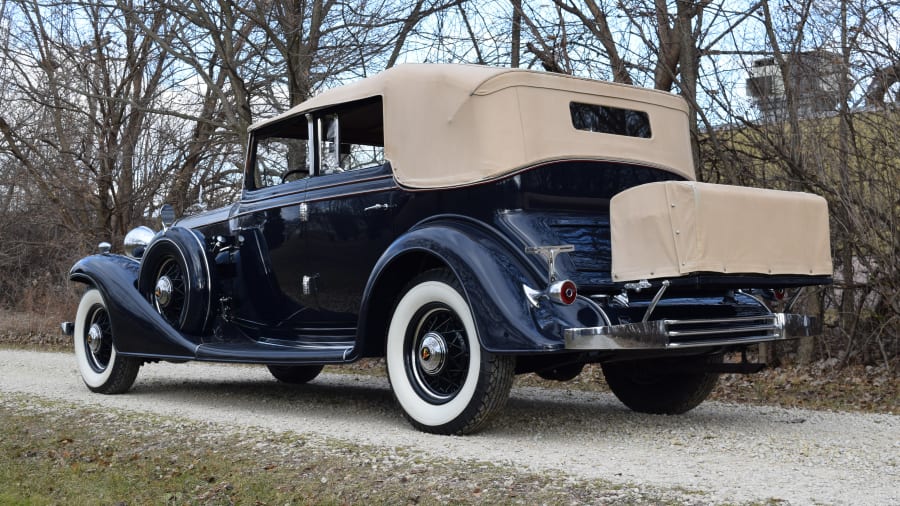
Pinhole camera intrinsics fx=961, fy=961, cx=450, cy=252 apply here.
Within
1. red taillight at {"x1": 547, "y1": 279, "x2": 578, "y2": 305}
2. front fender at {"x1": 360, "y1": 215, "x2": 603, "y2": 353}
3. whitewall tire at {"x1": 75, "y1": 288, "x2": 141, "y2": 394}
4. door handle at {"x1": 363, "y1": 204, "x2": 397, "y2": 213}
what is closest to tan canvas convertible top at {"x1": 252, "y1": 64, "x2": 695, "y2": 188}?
door handle at {"x1": 363, "y1": 204, "x2": 397, "y2": 213}

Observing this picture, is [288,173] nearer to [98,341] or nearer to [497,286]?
[98,341]

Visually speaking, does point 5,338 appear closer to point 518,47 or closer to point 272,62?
point 272,62

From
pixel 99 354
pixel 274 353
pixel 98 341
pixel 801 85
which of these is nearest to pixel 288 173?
pixel 274 353

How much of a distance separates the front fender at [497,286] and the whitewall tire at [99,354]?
331 centimetres

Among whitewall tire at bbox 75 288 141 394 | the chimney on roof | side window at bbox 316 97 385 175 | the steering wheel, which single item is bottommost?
whitewall tire at bbox 75 288 141 394

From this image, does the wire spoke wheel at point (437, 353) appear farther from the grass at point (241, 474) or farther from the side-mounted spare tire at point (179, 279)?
the side-mounted spare tire at point (179, 279)

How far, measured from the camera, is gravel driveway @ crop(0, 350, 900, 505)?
406cm

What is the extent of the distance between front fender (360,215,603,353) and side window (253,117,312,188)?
1.74m

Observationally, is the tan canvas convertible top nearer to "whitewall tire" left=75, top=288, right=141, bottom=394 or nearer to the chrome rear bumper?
the chrome rear bumper

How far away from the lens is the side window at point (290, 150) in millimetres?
7021

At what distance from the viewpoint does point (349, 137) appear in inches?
259

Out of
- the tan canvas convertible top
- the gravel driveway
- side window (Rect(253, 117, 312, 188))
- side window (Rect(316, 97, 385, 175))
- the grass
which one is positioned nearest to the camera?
the grass

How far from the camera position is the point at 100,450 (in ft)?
16.9

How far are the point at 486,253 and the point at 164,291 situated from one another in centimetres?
326
